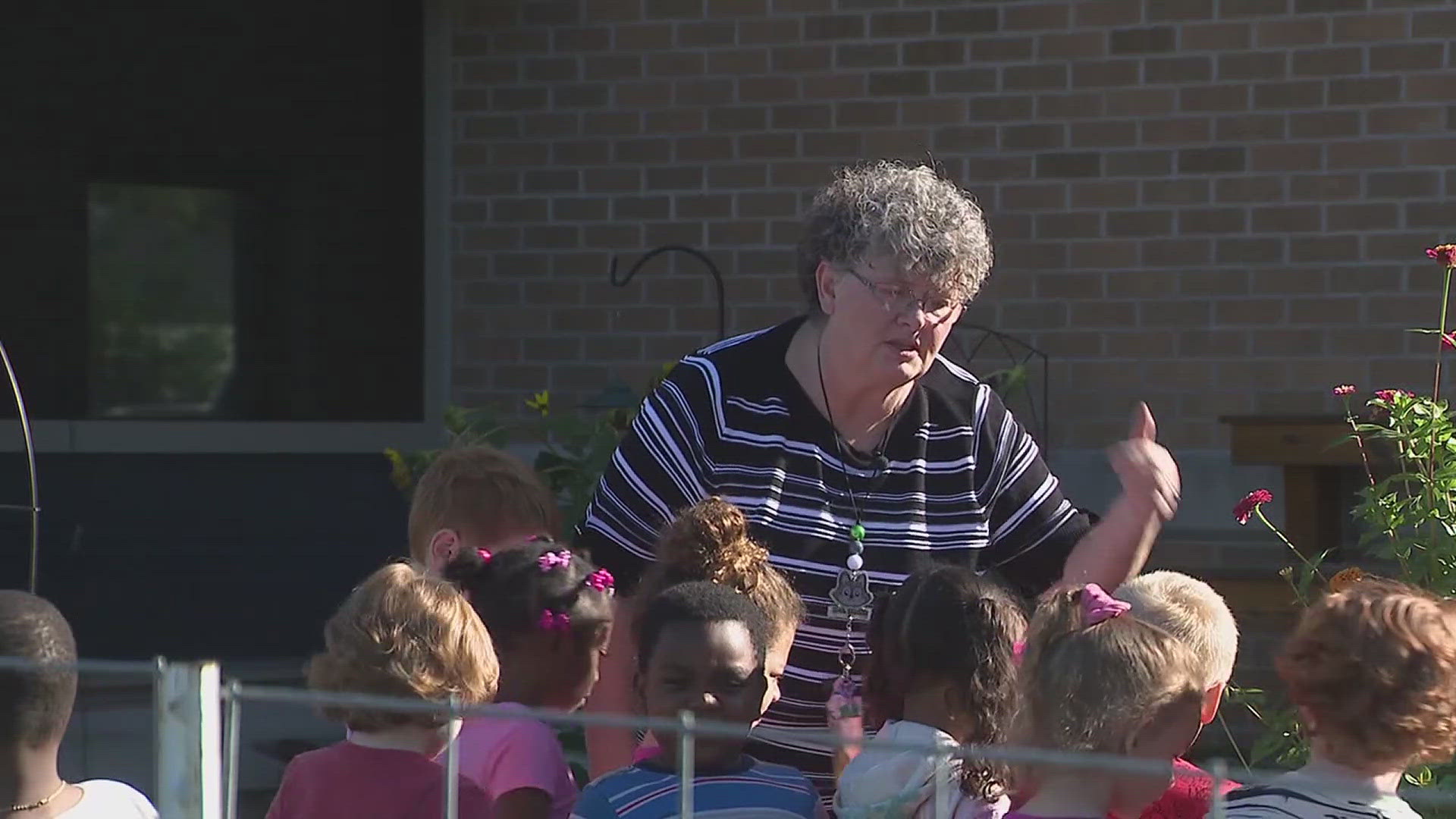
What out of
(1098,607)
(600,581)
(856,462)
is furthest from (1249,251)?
(1098,607)

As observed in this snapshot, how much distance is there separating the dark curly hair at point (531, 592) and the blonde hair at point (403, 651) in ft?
1.25

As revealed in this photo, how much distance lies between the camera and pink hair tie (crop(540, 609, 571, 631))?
3.26m

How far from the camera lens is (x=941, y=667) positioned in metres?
2.88

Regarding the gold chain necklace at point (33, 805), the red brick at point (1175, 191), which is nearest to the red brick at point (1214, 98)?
the red brick at point (1175, 191)

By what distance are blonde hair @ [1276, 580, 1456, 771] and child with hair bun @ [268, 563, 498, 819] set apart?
1119 mm

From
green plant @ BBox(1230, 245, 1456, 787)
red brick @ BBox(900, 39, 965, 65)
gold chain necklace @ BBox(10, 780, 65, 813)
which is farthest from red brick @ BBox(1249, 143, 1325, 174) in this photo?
gold chain necklace @ BBox(10, 780, 65, 813)

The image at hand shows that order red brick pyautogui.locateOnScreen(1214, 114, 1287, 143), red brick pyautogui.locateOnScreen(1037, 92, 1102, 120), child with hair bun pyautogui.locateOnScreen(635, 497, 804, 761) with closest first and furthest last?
child with hair bun pyautogui.locateOnScreen(635, 497, 804, 761) < red brick pyautogui.locateOnScreen(1214, 114, 1287, 143) < red brick pyautogui.locateOnScreen(1037, 92, 1102, 120)

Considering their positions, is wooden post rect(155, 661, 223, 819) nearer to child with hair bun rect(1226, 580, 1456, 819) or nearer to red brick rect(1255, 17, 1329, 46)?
child with hair bun rect(1226, 580, 1456, 819)

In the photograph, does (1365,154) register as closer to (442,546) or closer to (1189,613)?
(1189,613)

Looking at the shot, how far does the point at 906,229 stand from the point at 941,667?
78cm

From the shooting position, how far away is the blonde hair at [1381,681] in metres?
2.51

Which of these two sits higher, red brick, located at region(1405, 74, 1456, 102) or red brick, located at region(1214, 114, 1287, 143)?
red brick, located at region(1405, 74, 1456, 102)

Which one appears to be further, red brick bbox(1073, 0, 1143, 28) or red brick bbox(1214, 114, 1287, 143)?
red brick bbox(1073, 0, 1143, 28)

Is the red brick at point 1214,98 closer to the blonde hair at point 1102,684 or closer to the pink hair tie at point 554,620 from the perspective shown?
the pink hair tie at point 554,620
